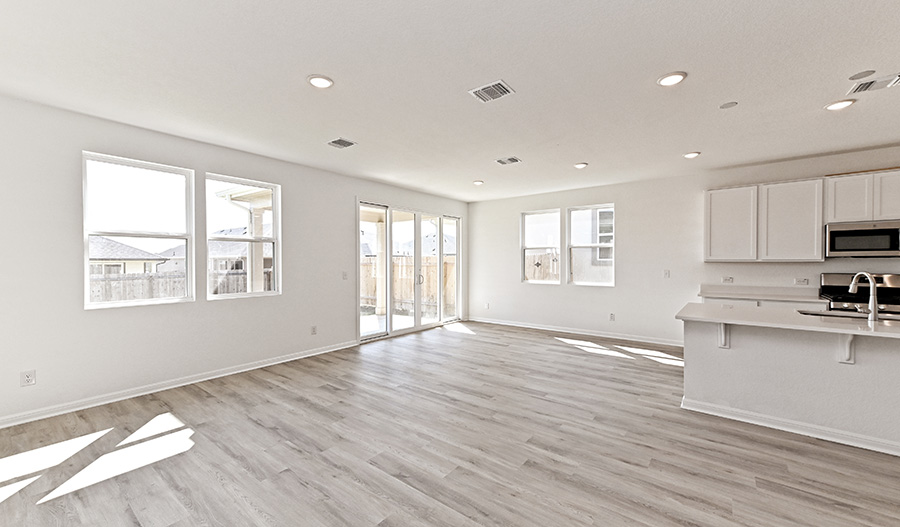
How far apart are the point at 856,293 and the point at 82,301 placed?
26.7 feet

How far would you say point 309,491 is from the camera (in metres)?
2.14

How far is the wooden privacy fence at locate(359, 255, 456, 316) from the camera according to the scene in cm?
623

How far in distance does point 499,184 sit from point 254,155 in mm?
3662

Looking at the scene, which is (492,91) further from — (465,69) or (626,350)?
(626,350)

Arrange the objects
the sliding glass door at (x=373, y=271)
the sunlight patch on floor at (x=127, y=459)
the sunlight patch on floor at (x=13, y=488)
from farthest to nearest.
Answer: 1. the sliding glass door at (x=373, y=271)
2. the sunlight patch on floor at (x=127, y=459)
3. the sunlight patch on floor at (x=13, y=488)

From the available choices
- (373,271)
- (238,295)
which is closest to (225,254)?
(238,295)

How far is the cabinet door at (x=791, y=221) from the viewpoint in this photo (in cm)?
448

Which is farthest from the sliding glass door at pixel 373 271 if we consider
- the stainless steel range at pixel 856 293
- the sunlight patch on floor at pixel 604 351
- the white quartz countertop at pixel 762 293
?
the stainless steel range at pixel 856 293

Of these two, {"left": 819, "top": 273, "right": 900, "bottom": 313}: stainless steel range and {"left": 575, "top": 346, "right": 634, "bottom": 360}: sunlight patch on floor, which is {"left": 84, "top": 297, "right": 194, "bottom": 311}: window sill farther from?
{"left": 819, "top": 273, "right": 900, "bottom": 313}: stainless steel range

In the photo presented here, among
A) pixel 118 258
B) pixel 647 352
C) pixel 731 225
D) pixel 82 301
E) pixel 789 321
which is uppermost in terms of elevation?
pixel 731 225

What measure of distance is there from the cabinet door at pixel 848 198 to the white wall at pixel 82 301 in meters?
6.52

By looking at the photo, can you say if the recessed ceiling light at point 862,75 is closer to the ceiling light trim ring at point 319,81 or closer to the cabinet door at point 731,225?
the cabinet door at point 731,225

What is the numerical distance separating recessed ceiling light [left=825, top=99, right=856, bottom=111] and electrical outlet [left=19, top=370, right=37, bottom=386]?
704cm

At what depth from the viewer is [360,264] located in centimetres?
589
